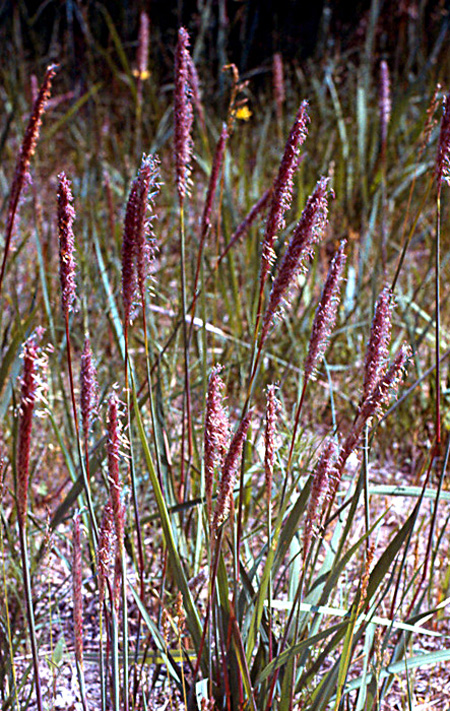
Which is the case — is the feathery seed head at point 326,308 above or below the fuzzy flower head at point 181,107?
below

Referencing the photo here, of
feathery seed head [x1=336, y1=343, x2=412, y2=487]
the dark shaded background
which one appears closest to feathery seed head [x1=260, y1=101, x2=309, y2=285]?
feathery seed head [x1=336, y1=343, x2=412, y2=487]

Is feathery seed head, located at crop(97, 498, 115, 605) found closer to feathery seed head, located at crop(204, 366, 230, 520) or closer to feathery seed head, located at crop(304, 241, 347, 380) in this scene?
feathery seed head, located at crop(204, 366, 230, 520)

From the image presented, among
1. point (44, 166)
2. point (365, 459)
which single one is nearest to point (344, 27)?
point (44, 166)

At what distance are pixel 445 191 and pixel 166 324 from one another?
36.9 inches

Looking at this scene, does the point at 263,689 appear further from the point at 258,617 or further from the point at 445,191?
the point at 445,191

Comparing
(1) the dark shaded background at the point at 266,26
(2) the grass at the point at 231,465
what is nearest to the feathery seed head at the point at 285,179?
(2) the grass at the point at 231,465

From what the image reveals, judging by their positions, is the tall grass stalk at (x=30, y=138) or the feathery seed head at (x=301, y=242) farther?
the tall grass stalk at (x=30, y=138)

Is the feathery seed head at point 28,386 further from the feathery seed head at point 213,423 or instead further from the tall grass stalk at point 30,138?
the tall grass stalk at point 30,138

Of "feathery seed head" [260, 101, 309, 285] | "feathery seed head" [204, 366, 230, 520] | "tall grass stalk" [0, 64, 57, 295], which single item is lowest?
"feathery seed head" [204, 366, 230, 520]

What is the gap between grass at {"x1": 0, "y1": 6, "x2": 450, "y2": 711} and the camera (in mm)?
535

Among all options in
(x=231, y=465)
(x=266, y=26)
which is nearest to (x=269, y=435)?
(x=231, y=465)

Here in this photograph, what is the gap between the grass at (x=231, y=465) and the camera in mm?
535

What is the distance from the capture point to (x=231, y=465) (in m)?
0.51

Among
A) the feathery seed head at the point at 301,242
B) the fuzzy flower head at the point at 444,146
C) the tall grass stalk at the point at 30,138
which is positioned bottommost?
the feathery seed head at the point at 301,242
